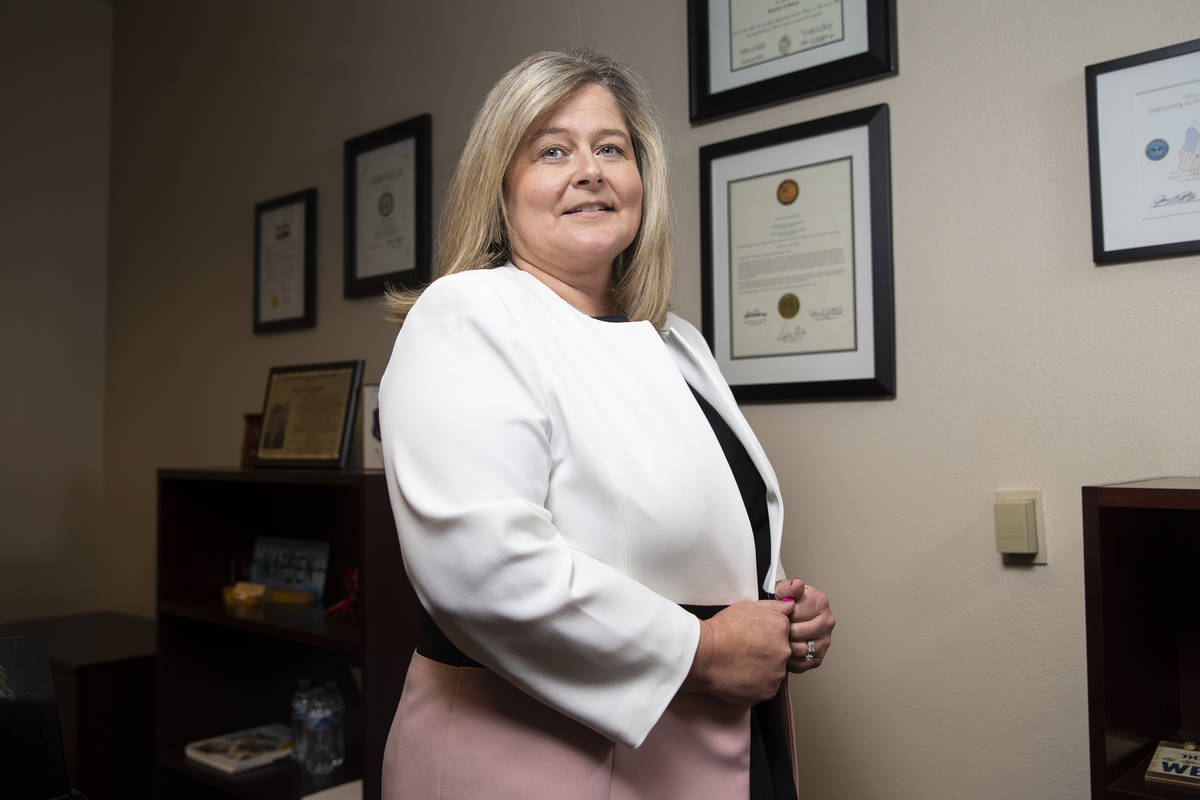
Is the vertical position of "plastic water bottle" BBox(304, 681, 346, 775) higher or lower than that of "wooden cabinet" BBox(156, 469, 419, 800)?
lower

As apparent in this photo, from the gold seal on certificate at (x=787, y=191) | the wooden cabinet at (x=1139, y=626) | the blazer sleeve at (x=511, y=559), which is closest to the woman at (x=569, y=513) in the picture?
the blazer sleeve at (x=511, y=559)

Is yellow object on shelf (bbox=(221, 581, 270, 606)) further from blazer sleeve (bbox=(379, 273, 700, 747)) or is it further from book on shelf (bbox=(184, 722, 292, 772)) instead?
blazer sleeve (bbox=(379, 273, 700, 747))

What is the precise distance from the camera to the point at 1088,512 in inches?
44.8

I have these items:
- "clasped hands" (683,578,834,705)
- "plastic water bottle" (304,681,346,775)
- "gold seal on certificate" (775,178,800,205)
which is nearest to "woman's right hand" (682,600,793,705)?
"clasped hands" (683,578,834,705)

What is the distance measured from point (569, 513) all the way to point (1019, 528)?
837 millimetres

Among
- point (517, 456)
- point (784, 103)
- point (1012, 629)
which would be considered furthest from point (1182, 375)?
point (517, 456)

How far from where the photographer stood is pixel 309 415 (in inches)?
96.0

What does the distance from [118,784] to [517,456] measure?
7.68 feet

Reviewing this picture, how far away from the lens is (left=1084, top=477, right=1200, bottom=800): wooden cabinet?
113cm

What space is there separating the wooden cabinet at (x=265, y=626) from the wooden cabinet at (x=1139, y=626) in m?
1.32

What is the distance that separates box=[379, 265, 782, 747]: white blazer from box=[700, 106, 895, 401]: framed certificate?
65 cm

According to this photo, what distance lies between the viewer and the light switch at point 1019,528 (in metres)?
1.47

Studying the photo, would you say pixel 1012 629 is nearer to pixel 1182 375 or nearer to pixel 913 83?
pixel 1182 375
